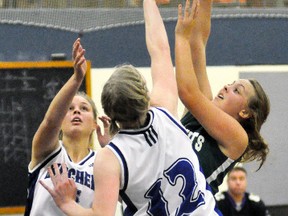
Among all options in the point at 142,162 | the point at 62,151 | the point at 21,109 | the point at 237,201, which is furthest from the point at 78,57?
the point at 237,201

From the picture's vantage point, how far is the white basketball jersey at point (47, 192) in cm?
366

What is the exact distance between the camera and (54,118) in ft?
11.6

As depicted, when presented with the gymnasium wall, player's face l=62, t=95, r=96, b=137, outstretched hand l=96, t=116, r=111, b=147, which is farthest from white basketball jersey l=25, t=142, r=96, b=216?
the gymnasium wall

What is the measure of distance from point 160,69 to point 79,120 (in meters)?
0.84

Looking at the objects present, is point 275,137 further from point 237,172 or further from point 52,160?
point 52,160

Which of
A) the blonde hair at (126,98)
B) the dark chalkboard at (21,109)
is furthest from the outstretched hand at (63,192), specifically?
the dark chalkboard at (21,109)

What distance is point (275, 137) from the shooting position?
24.8ft

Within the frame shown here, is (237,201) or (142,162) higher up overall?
(142,162)

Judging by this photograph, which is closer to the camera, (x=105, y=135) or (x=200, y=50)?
(x=105, y=135)

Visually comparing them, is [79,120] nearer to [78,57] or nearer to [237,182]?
[78,57]

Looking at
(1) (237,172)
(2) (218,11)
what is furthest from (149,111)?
(2) (218,11)

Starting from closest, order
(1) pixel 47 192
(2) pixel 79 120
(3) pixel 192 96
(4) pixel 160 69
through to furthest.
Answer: (4) pixel 160 69
(3) pixel 192 96
(1) pixel 47 192
(2) pixel 79 120

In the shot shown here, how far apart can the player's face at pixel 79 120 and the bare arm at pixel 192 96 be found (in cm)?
72

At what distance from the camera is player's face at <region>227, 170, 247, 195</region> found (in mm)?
6730
